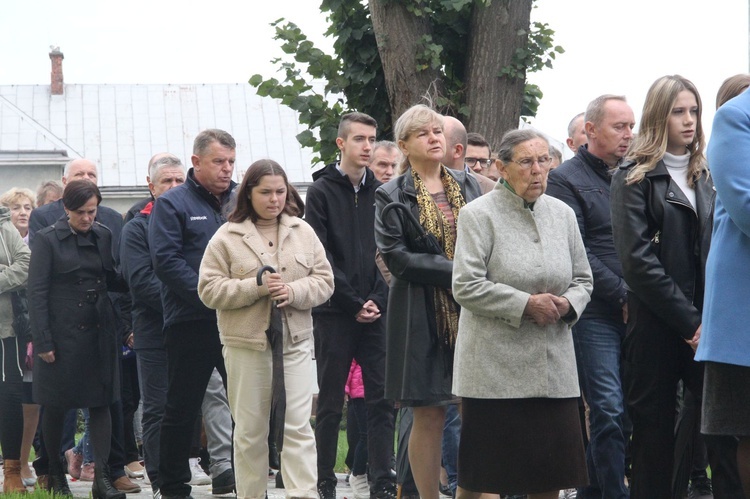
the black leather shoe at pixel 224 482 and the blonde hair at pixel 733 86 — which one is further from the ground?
the blonde hair at pixel 733 86

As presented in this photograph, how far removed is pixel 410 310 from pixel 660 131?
64.1 inches

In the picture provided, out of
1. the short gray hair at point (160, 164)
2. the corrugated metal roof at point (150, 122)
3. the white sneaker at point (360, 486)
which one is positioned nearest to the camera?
the white sneaker at point (360, 486)

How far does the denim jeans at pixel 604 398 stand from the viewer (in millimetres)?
6613

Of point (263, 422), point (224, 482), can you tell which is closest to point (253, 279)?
point (263, 422)

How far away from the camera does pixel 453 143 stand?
727 centimetres

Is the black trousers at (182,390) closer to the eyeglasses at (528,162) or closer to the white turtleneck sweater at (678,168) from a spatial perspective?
the eyeglasses at (528,162)

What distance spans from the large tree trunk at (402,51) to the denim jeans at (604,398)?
167 inches

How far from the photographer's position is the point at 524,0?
34.9 feet

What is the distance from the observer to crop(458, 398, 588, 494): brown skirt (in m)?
5.55

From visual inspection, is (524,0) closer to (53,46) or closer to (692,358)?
(692,358)

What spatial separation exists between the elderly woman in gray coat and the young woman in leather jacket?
0.32 m

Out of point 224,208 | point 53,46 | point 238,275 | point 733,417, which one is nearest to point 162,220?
point 224,208

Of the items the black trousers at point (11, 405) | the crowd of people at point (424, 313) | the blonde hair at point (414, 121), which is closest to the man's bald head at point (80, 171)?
the crowd of people at point (424, 313)

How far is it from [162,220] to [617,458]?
10.8 ft
